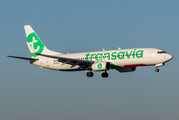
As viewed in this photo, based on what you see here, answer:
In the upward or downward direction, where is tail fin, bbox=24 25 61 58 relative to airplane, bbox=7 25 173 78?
upward

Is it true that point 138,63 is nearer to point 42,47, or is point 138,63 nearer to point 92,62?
point 92,62

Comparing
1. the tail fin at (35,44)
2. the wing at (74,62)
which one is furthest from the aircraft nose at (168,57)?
the tail fin at (35,44)

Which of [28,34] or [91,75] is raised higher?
[28,34]

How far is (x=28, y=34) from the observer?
7588 centimetres

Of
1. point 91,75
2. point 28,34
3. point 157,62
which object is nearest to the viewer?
point 157,62

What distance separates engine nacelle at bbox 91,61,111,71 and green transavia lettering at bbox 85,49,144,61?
56.4 inches

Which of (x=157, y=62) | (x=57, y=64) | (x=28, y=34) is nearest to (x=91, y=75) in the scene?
(x=57, y=64)

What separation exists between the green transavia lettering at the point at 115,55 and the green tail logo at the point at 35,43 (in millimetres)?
13172

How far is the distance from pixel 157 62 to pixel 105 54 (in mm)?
9356

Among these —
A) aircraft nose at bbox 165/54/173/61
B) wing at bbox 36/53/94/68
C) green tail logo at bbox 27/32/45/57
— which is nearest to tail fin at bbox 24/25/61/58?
green tail logo at bbox 27/32/45/57

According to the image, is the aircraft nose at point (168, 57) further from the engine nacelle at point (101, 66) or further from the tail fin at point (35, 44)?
the tail fin at point (35, 44)

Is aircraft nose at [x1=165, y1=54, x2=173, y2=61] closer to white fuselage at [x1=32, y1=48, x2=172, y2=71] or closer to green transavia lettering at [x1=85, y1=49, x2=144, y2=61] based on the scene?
white fuselage at [x1=32, y1=48, x2=172, y2=71]

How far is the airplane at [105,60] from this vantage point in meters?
60.3

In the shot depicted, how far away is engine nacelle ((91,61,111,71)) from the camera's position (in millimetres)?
61562
